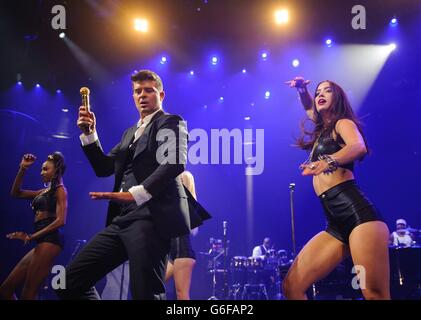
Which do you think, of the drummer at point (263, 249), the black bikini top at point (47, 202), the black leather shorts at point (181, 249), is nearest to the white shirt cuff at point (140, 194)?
the black leather shorts at point (181, 249)

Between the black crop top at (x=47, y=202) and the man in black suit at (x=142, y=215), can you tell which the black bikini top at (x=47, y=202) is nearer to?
the black crop top at (x=47, y=202)

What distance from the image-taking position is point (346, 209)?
2.96 meters

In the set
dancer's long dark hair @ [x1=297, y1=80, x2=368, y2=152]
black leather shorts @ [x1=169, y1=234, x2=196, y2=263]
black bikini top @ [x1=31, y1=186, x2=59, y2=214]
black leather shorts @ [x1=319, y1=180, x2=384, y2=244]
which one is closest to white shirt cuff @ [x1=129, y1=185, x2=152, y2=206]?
black leather shorts @ [x1=319, y1=180, x2=384, y2=244]

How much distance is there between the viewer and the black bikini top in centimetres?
448

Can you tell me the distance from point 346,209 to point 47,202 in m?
3.33

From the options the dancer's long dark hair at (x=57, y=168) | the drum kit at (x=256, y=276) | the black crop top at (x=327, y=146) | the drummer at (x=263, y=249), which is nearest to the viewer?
the black crop top at (x=327, y=146)

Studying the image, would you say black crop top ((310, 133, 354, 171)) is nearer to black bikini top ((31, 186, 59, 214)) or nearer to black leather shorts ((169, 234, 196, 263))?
black leather shorts ((169, 234, 196, 263))

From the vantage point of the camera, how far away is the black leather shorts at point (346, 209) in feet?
9.50

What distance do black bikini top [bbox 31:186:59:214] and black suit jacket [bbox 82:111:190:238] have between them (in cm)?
170

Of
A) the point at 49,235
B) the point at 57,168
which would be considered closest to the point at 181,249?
the point at 49,235

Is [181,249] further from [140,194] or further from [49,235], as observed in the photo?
[140,194]
